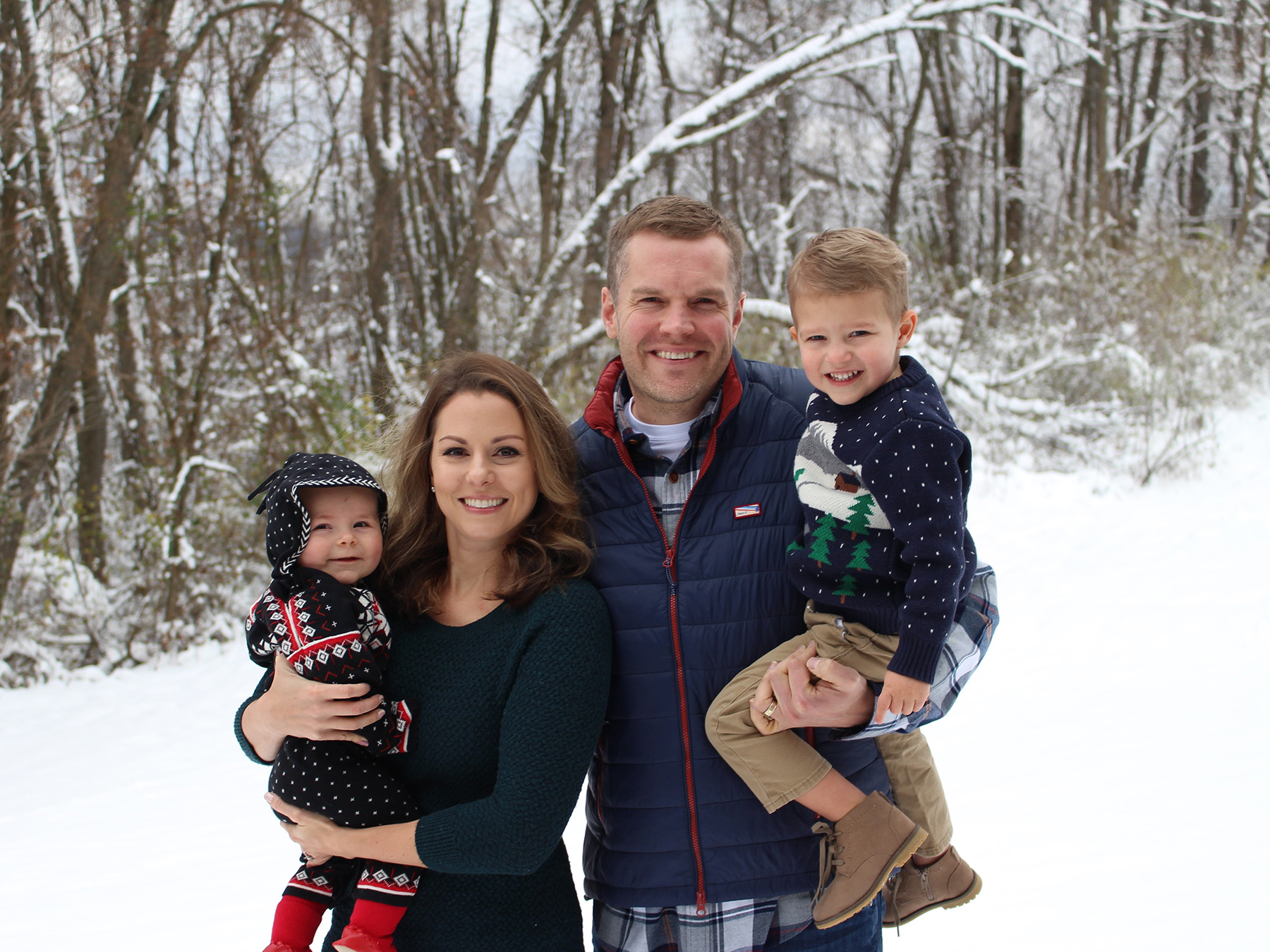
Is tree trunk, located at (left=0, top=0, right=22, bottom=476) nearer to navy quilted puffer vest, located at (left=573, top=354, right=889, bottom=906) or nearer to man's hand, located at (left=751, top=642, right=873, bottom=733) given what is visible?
navy quilted puffer vest, located at (left=573, top=354, right=889, bottom=906)

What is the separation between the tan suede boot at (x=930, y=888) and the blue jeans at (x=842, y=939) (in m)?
0.18

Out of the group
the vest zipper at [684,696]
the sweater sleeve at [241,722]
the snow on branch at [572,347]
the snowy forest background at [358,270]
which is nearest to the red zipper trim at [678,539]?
the vest zipper at [684,696]

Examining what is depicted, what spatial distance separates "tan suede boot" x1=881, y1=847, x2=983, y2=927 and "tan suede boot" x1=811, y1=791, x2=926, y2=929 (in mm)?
327

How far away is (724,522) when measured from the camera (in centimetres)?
196

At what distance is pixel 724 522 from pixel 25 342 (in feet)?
23.1

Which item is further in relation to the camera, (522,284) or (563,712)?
(522,284)

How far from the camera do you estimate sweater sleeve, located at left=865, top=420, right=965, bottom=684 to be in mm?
1779

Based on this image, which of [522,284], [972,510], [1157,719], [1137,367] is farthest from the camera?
[522,284]

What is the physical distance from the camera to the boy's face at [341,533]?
1999mm

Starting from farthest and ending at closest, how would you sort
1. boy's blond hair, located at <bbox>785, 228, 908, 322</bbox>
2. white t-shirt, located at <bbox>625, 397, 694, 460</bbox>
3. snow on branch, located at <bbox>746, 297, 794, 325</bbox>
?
snow on branch, located at <bbox>746, 297, 794, 325</bbox>
white t-shirt, located at <bbox>625, 397, 694, 460</bbox>
boy's blond hair, located at <bbox>785, 228, 908, 322</bbox>

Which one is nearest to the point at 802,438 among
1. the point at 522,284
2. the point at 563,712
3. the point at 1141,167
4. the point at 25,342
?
the point at 563,712

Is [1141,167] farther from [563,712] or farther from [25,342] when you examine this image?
[563,712]

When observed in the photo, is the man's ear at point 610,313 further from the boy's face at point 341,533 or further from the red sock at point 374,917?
the red sock at point 374,917

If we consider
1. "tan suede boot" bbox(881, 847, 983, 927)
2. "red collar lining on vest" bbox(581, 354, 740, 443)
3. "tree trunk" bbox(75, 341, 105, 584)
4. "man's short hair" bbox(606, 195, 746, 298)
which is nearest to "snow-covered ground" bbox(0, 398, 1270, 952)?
"tree trunk" bbox(75, 341, 105, 584)
